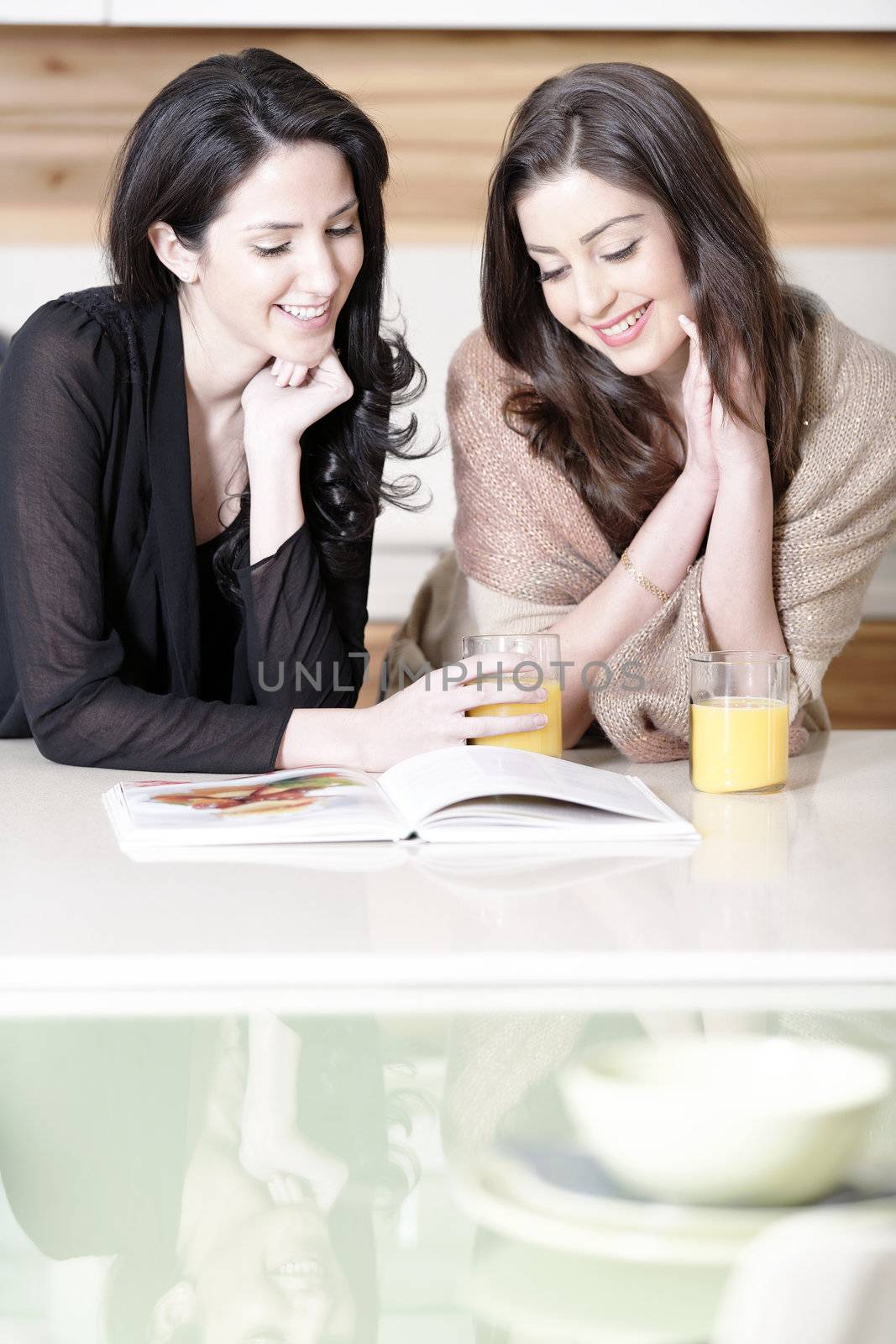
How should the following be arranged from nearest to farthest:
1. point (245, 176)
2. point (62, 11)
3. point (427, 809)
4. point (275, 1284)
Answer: point (275, 1284)
point (427, 809)
point (245, 176)
point (62, 11)

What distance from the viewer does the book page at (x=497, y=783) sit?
3.42 ft

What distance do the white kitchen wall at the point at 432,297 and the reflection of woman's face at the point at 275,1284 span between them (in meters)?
Answer: 2.02

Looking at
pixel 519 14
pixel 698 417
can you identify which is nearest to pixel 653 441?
pixel 698 417

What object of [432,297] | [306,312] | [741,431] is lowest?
[432,297]

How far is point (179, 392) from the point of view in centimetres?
153

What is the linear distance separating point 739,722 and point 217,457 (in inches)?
30.4

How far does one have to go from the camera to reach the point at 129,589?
59.8 inches

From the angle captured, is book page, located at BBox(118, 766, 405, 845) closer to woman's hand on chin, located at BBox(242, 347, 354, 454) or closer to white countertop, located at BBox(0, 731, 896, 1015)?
white countertop, located at BBox(0, 731, 896, 1015)

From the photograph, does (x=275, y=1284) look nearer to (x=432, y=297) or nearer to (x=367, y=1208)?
(x=367, y=1208)

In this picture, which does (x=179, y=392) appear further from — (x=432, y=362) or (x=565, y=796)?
(x=432, y=362)

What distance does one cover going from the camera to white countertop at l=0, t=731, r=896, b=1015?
775 mm

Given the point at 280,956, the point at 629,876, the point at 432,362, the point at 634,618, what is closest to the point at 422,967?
the point at 280,956

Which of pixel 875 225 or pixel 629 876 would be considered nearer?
pixel 629 876

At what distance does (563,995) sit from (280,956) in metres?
0.16
